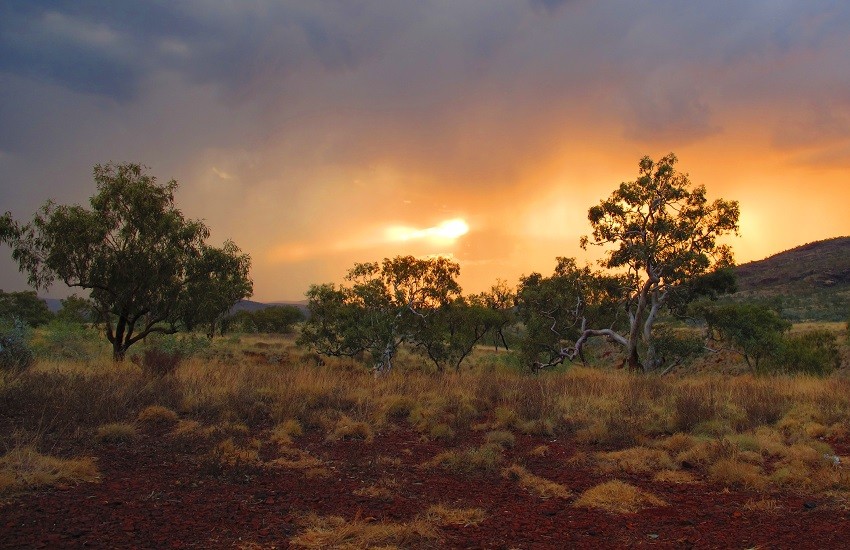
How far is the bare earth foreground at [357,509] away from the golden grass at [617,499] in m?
0.11

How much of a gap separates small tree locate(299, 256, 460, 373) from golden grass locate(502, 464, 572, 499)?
1305cm

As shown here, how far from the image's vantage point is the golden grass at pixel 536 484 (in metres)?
6.96

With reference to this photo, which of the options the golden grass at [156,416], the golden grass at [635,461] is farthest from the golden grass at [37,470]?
the golden grass at [635,461]

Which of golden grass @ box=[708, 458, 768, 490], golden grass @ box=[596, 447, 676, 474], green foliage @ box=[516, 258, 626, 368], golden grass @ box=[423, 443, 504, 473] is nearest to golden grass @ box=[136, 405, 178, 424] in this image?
golden grass @ box=[423, 443, 504, 473]

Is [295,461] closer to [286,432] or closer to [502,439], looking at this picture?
[286,432]

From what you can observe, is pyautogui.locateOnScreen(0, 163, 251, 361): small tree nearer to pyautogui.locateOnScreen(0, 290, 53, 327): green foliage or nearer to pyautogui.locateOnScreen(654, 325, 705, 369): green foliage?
pyautogui.locateOnScreen(654, 325, 705, 369): green foliage

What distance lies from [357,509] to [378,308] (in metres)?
15.5

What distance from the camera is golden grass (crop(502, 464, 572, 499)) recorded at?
22.9 feet

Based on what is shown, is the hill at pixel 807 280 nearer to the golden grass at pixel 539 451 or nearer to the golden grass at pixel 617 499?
the golden grass at pixel 539 451

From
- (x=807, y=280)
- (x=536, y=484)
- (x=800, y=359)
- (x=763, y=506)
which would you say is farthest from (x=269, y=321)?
(x=807, y=280)

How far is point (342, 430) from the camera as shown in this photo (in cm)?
973

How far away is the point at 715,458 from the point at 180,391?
986 cm

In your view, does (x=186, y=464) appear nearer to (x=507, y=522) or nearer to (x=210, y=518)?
(x=210, y=518)

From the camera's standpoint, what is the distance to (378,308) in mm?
21453
